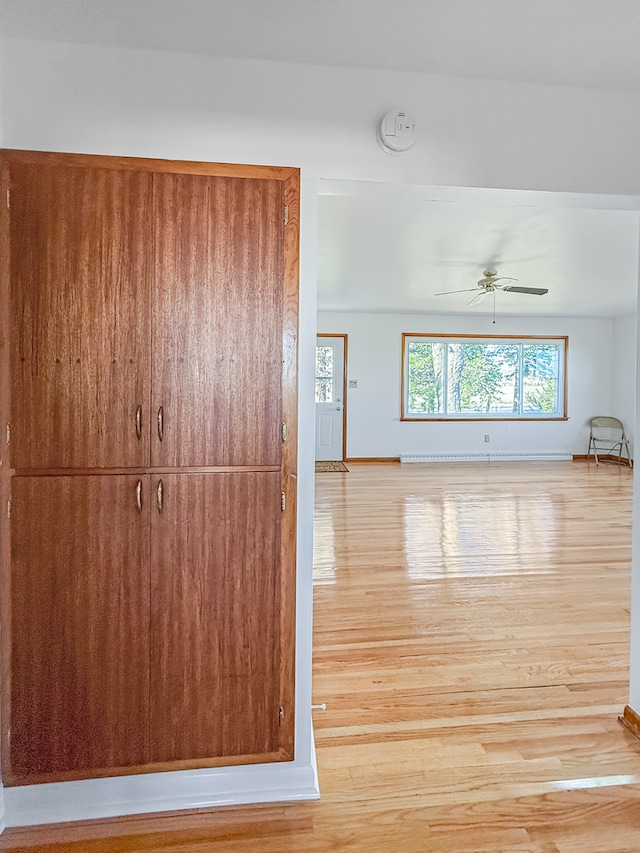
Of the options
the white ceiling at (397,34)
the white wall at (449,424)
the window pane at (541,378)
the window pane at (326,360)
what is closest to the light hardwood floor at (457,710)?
the white ceiling at (397,34)

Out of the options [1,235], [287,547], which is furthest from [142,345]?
[287,547]

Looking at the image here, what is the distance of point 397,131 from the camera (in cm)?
169

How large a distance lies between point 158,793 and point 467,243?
4106 millimetres

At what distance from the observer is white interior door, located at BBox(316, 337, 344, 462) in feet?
27.5

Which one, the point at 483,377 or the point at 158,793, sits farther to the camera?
the point at 483,377

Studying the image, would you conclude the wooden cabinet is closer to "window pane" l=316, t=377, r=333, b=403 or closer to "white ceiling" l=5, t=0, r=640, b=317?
"white ceiling" l=5, t=0, r=640, b=317

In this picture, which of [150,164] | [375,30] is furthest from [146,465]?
[375,30]

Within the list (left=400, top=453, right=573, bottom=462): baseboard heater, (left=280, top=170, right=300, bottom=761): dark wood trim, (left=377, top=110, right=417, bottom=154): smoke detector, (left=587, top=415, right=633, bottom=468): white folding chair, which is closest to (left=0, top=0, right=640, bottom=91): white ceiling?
(left=377, top=110, right=417, bottom=154): smoke detector

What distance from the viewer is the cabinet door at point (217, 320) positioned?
162 cm

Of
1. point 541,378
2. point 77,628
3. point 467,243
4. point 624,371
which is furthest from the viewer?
point 541,378

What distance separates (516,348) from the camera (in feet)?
29.0

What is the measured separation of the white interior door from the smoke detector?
6636 mm

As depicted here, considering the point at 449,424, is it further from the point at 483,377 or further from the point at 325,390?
the point at 325,390

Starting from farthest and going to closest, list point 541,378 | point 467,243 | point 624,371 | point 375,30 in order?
point 541,378 → point 624,371 → point 467,243 → point 375,30
